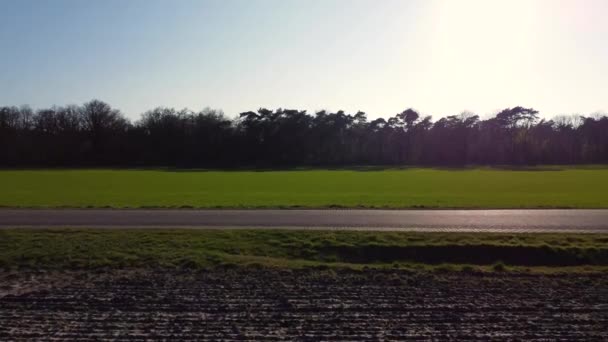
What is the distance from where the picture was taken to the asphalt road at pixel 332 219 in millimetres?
19266

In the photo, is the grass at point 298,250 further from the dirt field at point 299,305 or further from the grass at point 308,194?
the grass at point 308,194

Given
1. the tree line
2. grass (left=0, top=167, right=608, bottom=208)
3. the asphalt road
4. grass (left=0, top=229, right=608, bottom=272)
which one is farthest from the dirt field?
the tree line

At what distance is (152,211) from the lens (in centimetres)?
2417

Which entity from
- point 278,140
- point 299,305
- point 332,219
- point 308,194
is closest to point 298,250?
point 299,305

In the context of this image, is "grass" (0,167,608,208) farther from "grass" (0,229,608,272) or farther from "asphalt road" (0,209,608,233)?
"grass" (0,229,608,272)

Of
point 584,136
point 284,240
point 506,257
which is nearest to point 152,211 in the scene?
point 284,240

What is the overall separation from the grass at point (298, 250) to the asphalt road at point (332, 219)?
2.02 m

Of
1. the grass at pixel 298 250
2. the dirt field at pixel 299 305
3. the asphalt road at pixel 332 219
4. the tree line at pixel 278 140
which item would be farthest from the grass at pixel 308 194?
the tree line at pixel 278 140

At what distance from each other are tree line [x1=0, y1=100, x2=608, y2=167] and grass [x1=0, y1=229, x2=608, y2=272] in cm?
9032

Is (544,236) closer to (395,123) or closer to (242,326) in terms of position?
(242,326)

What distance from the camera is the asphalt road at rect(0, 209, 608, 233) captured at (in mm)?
19266

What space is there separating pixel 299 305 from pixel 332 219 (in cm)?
1205

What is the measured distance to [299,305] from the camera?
9.37 m

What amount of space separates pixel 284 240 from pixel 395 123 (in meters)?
110
